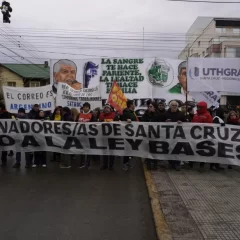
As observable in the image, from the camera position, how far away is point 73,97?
44.7 ft

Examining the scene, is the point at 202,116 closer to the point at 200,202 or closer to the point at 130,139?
the point at 130,139

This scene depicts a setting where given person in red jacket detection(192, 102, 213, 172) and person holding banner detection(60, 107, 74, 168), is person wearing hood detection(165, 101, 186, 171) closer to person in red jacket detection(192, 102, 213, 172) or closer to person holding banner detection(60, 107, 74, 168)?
person in red jacket detection(192, 102, 213, 172)

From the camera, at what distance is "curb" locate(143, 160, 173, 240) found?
191 inches

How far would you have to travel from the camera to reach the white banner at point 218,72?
46.3 feet

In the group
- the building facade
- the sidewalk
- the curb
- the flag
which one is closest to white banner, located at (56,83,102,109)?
the flag

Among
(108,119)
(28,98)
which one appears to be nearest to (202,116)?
(108,119)

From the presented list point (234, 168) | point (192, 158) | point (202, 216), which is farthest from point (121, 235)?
point (234, 168)

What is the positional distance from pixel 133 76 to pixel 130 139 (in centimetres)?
651

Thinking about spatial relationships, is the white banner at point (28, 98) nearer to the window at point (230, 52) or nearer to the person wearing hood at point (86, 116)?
the person wearing hood at point (86, 116)

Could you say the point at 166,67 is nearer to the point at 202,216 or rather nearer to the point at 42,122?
the point at 42,122

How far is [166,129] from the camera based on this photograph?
9.64 m

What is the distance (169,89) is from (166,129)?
620 cm

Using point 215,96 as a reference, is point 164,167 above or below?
below

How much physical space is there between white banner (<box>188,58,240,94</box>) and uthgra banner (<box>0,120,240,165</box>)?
4861mm
